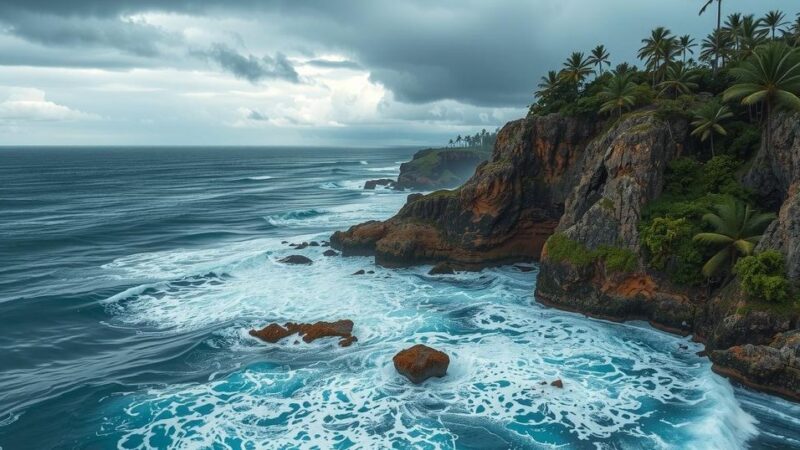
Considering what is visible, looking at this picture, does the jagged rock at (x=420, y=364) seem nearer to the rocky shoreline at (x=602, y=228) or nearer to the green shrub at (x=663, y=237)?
the rocky shoreline at (x=602, y=228)

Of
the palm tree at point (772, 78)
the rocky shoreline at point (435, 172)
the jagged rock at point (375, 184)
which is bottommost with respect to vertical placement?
the jagged rock at point (375, 184)

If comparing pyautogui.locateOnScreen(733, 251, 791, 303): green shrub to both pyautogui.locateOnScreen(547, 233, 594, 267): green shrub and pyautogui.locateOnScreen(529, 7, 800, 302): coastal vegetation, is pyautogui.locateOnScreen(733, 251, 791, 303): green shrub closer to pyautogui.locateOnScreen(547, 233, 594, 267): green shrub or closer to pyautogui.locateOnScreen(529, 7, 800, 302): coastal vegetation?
pyautogui.locateOnScreen(529, 7, 800, 302): coastal vegetation

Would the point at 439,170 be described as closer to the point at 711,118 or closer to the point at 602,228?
the point at 711,118

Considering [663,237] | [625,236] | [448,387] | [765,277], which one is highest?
[663,237]

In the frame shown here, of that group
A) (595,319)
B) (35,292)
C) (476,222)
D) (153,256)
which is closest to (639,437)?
(595,319)

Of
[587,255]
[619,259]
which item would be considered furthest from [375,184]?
[619,259]

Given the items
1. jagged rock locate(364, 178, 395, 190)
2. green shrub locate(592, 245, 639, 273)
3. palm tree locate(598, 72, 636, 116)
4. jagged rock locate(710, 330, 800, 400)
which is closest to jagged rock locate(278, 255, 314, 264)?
green shrub locate(592, 245, 639, 273)

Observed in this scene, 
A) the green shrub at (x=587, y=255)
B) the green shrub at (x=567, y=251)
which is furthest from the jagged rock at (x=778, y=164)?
the green shrub at (x=567, y=251)
